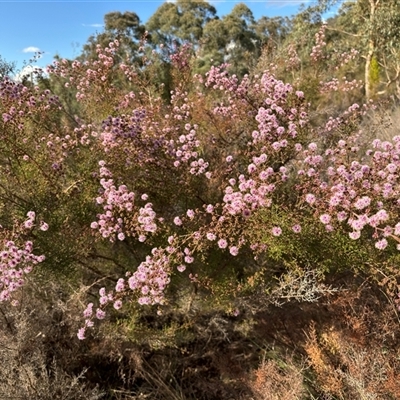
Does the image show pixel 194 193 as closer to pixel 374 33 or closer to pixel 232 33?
pixel 374 33

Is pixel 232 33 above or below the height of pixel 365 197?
above

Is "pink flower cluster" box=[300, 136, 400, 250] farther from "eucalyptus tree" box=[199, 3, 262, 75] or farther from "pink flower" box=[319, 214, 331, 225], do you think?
"eucalyptus tree" box=[199, 3, 262, 75]

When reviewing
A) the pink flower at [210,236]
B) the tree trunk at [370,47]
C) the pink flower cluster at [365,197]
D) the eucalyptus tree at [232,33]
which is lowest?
the pink flower at [210,236]

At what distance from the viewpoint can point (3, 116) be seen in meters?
3.98

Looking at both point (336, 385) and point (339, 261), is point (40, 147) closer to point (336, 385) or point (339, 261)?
point (339, 261)

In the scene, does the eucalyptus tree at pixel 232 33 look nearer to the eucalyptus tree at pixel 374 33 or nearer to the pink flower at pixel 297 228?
the eucalyptus tree at pixel 374 33

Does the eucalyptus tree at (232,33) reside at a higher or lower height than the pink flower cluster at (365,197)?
higher

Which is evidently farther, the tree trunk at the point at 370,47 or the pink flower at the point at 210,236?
the tree trunk at the point at 370,47

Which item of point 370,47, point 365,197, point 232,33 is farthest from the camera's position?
point 232,33

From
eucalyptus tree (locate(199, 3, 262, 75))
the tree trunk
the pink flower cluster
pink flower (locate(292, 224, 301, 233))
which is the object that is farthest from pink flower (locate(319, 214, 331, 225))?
eucalyptus tree (locate(199, 3, 262, 75))

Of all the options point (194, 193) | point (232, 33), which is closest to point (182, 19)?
point (232, 33)

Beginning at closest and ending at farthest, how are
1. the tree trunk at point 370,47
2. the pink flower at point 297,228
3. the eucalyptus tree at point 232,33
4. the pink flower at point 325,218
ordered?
the pink flower at point 325,218 < the pink flower at point 297,228 < the tree trunk at point 370,47 < the eucalyptus tree at point 232,33

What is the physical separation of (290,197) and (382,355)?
1.78 metres

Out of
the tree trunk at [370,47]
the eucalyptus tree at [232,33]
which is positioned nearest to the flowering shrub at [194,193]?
the tree trunk at [370,47]
